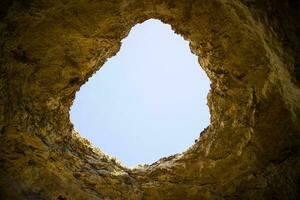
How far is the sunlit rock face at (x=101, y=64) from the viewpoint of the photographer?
582 centimetres

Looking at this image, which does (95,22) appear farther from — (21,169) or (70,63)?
(21,169)

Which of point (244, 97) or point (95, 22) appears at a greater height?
point (95, 22)

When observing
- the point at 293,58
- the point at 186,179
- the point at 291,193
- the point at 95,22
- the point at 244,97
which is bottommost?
the point at 291,193

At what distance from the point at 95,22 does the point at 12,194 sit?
348 cm

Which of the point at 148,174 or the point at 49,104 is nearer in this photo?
the point at 49,104

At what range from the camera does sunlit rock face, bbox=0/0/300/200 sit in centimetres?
582

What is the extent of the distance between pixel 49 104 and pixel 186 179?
3.13 meters

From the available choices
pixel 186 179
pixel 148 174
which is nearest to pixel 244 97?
pixel 186 179

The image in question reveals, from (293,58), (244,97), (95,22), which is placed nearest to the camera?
(293,58)

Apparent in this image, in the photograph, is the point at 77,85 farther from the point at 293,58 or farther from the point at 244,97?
the point at 293,58

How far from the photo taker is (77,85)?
22.5 ft

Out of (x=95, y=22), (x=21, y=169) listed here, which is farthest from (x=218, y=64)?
(x=21, y=169)

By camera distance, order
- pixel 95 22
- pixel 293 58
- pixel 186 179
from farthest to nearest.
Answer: pixel 186 179, pixel 95 22, pixel 293 58

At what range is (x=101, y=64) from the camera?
23.0 ft
